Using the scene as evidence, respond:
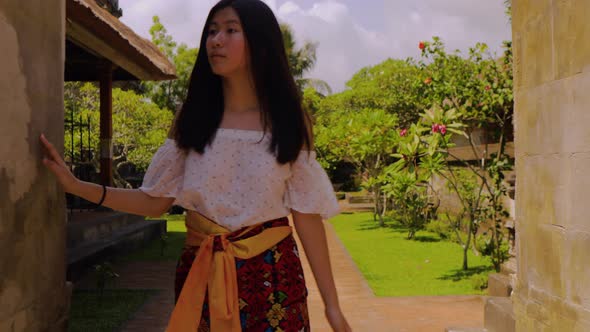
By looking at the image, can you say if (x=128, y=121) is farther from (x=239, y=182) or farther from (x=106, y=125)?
(x=239, y=182)

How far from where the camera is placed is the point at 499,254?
26.0ft

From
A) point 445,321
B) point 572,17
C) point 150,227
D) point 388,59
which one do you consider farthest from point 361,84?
point 572,17

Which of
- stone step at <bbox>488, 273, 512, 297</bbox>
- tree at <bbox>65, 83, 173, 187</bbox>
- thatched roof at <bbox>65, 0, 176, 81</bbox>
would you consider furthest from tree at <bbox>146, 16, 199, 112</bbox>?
stone step at <bbox>488, 273, 512, 297</bbox>

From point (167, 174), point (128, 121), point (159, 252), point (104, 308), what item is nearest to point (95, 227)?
point (159, 252)

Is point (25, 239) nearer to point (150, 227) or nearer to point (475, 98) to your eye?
point (475, 98)

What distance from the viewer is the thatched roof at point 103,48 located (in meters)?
7.03

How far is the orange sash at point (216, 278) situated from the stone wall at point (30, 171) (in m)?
0.44

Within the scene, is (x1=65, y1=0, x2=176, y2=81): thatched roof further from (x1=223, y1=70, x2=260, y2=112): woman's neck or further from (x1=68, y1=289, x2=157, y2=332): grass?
(x1=223, y1=70, x2=260, y2=112): woman's neck

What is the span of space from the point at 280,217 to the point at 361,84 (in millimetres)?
30124

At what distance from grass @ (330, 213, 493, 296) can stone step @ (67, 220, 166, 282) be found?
9.97 ft

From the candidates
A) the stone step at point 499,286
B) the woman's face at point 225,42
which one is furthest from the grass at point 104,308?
the woman's face at point 225,42

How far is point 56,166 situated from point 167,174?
0.34 m

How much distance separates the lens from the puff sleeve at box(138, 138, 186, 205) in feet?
6.92

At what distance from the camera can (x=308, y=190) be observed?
2.09 m
